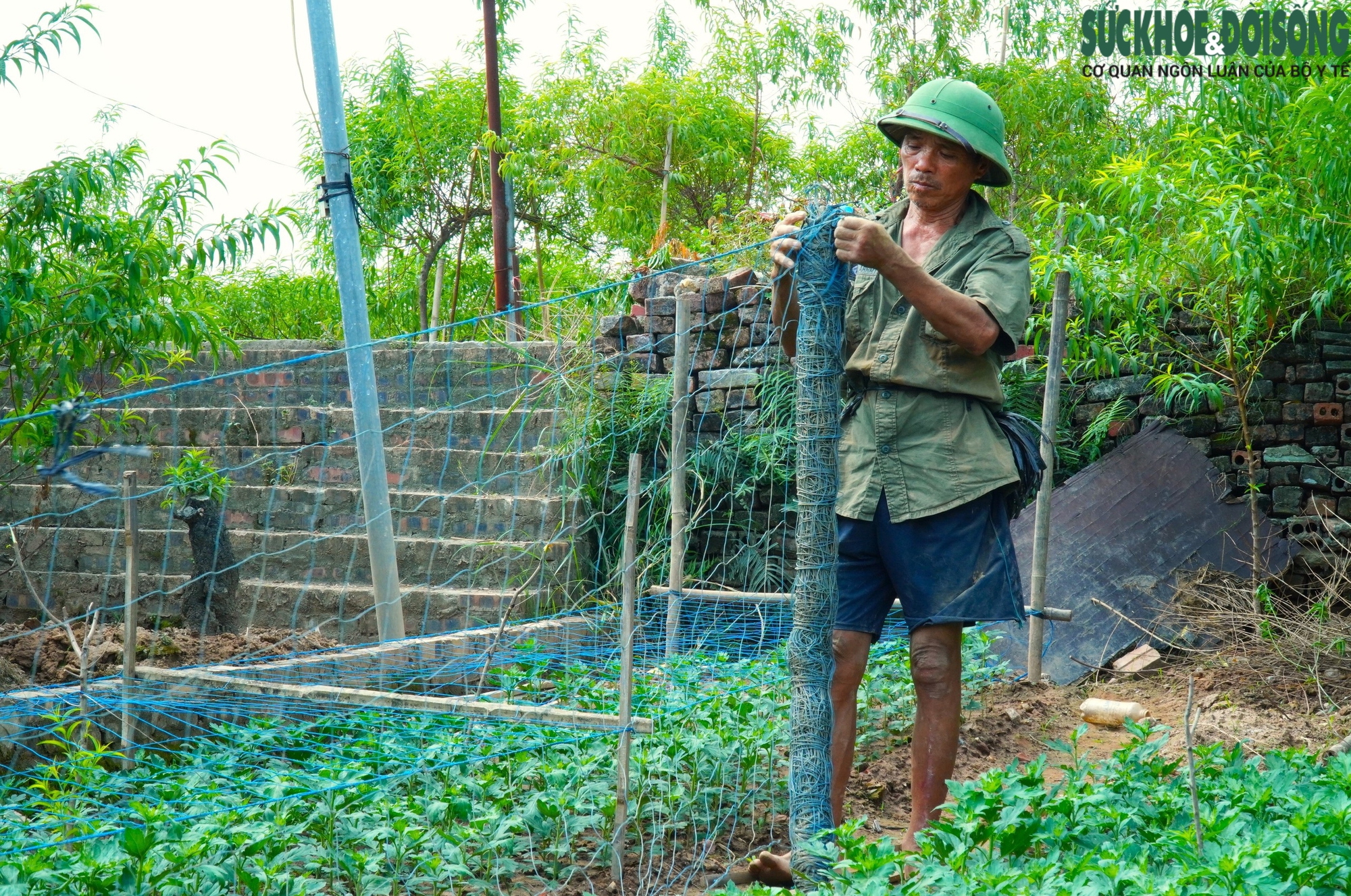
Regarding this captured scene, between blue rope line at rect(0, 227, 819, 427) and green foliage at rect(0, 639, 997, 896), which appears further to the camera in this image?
blue rope line at rect(0, 227, 819, 427)

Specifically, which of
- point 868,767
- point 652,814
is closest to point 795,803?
point 652,814

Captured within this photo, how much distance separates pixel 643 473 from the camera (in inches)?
235

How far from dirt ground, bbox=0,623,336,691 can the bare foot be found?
2.81 metres

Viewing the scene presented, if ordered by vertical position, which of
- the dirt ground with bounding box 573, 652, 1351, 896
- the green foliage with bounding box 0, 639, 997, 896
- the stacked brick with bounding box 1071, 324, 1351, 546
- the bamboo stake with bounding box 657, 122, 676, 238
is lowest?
the dirt ground with bounding box 573, 652, 1351, 896

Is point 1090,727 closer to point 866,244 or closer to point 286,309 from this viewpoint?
point 866,244

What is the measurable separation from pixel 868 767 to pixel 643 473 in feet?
8.87

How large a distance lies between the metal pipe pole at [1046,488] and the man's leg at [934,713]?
2089mm

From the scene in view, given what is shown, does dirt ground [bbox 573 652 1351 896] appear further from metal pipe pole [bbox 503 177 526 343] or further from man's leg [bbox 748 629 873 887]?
metal pipe pole [bbox 503 177 526 343]

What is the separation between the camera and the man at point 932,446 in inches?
95.4

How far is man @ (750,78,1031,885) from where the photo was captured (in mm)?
2424

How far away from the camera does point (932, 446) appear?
8.11ft

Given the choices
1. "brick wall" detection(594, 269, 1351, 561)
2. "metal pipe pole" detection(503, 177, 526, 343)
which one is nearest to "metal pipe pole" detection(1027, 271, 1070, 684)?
"brick wall" detection(594, 269, 1351, 561)

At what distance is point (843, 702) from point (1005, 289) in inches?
38.9

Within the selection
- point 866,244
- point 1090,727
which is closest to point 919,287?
point 866,244
